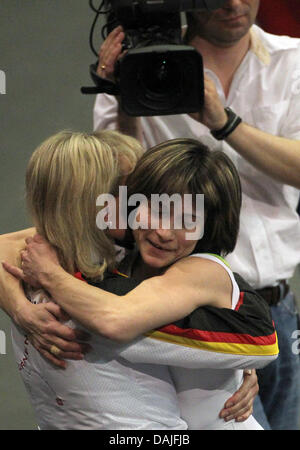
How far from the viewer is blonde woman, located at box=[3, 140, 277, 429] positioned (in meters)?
1.48

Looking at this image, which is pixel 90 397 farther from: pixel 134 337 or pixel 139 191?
pixel 139 191

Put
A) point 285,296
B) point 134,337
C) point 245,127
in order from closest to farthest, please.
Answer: point 134,337, point 245,127, point 285,296

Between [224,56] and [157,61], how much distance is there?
355mm

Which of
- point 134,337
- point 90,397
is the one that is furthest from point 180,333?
point 90,397

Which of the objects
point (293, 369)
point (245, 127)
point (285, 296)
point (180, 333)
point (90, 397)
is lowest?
point (293, 369)

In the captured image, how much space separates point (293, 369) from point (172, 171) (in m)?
0.87

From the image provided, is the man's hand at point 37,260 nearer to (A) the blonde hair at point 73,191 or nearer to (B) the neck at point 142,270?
(A) the blonde hair at point 73,191

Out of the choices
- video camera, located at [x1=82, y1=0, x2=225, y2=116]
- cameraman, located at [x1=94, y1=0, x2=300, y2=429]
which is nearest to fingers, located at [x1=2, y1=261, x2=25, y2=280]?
video camera, located at [x1=82, y1=0, x2=225, y2=116]

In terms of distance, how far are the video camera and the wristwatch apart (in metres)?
0.11

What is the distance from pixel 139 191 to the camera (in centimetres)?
159

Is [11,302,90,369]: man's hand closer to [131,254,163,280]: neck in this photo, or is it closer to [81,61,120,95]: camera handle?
[131,254,163,280]: neck

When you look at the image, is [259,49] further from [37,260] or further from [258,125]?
[37,260]

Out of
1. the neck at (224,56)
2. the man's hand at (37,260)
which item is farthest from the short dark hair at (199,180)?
the neck at (224,56)

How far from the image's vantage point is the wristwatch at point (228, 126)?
198 centimetres
